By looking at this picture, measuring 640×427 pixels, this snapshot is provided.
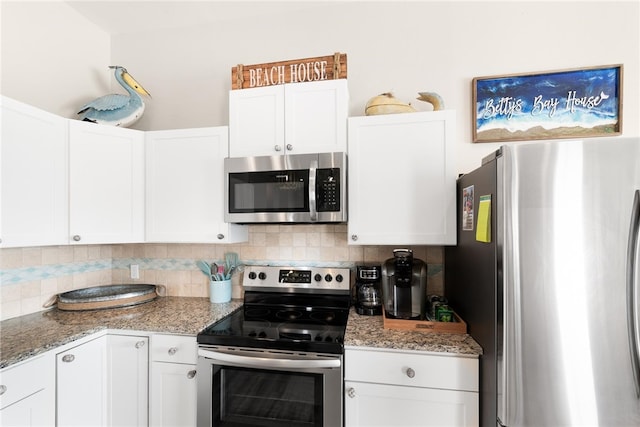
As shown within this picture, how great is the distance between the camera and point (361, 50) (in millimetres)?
1964

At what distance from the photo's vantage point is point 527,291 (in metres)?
1.00

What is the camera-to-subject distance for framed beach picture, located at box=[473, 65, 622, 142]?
164 centimetres

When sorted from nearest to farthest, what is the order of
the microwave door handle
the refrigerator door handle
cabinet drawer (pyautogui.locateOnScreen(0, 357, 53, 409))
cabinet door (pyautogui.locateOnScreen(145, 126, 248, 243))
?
the refrigerator door handle → cabinet drawer (pyautogui.locateOnScreen(0, 357, 53, 409)) → the microwave door handle → cabinet door (pyautogui.locateOnScreen(145, 126, 248, 243))

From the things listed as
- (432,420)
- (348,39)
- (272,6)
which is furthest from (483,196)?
(272,6)

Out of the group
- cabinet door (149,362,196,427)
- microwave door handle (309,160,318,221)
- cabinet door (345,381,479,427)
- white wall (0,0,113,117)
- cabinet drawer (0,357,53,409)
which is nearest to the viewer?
cabinet drawer (0,357,53,409)

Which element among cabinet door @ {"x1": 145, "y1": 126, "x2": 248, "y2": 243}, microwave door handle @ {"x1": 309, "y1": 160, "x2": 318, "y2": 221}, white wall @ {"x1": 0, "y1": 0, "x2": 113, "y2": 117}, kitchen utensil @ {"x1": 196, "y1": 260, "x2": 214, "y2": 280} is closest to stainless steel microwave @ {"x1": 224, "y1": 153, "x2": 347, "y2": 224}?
microwave door handle @ {"x1": 309, "y1": 160, "x2": 318, "y2": 221}

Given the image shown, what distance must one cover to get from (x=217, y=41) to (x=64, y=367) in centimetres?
219

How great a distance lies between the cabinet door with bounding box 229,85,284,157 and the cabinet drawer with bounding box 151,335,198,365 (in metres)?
1.06

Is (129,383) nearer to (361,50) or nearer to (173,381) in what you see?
(173,381)

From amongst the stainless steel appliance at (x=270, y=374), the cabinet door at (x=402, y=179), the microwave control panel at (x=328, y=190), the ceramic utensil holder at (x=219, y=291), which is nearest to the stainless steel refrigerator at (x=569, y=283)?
the cabinet door at (x=402, y=179)

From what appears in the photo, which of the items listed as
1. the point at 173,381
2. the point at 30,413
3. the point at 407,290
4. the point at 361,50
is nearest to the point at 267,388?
the point at 173,381

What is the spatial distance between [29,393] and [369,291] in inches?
63.2

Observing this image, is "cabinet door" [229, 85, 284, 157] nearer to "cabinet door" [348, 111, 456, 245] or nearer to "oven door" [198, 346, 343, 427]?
"cabinet door" [348, 111, 456, 245]

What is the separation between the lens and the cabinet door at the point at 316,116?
→ 1.64 metres
